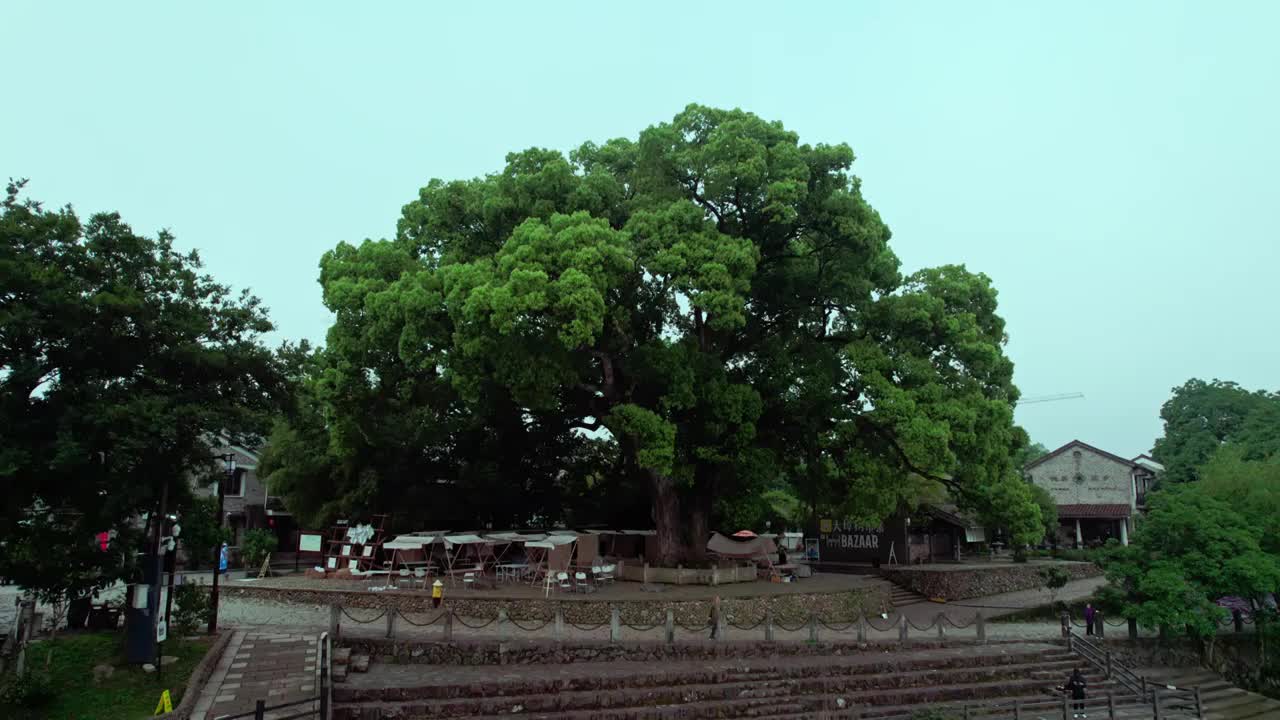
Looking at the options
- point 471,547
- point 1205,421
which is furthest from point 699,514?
point 1205,421

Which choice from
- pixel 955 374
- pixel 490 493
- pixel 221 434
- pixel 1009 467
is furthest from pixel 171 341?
pixel 1009 467

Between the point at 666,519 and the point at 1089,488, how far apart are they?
98.8ft

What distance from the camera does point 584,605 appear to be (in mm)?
19094

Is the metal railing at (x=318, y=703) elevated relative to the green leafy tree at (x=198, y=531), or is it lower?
lower

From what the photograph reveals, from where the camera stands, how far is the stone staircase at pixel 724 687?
13578mm

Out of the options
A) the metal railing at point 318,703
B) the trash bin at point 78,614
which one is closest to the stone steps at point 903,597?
the metal railing at point 318,703

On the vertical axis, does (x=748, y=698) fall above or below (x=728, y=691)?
below

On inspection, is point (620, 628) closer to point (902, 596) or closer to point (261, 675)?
point (261, 675)

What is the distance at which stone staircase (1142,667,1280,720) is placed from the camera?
752 inches

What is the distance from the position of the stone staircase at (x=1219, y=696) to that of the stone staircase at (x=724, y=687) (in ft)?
8.84

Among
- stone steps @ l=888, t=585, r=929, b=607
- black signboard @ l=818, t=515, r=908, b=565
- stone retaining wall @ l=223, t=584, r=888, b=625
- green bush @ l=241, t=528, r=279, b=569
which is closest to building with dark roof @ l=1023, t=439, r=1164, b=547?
black signboard @ l=818, t=515, r=908, b=565

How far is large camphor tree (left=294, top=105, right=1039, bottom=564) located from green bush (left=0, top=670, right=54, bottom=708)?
10.1m

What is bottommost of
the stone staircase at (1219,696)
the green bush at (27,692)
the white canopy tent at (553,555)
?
the stone staircase at (1219,696)

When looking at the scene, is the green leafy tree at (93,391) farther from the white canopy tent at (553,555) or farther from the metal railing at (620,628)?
the white canopy tent at (553,555)
